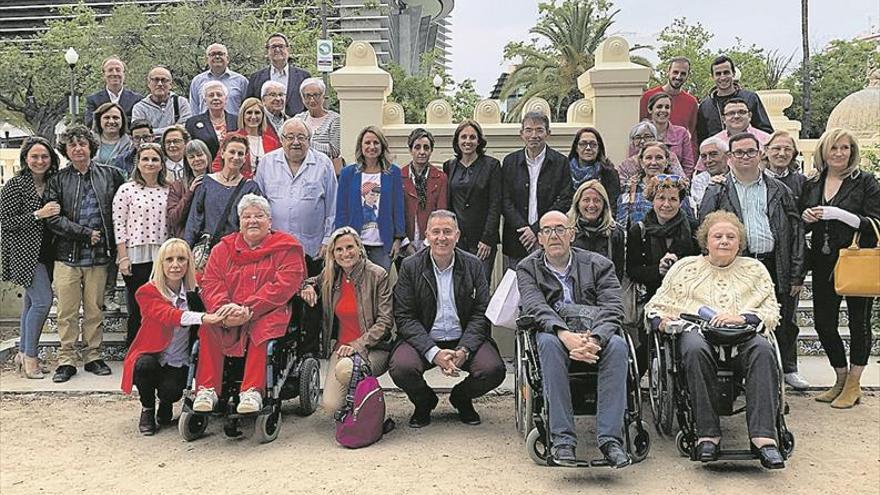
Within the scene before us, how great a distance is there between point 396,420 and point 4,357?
379 centimetres

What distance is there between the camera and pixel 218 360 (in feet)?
15.0

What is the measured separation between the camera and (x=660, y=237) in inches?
195

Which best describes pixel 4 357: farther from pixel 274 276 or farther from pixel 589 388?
pixel 589 388

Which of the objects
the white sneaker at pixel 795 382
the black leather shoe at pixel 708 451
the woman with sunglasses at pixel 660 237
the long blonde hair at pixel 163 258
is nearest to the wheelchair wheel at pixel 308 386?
the long blonde hair at pixel 163 258

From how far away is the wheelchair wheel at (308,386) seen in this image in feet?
16.2

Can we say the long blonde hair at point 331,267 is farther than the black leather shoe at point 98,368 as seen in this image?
No

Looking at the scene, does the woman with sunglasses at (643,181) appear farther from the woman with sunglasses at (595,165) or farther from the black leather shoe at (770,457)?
the black leather shoe at (770,457)

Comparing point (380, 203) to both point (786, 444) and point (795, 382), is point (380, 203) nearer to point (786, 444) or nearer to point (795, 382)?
point (786, 444)

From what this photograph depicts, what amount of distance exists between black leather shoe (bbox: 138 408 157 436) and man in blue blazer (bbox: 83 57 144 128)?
9.80 feet

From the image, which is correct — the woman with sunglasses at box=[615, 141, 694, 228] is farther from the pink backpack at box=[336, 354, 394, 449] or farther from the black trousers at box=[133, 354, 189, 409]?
the black trousers at box=[133, 354, 189, 409]

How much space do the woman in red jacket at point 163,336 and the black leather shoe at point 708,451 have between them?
2792 millimetres

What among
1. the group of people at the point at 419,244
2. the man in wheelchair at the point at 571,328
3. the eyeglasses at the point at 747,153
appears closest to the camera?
the man in wheelchair at the point at 571,328

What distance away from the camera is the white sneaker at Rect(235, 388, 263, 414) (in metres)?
4.38

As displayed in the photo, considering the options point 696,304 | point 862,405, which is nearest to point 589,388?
point 696,304
